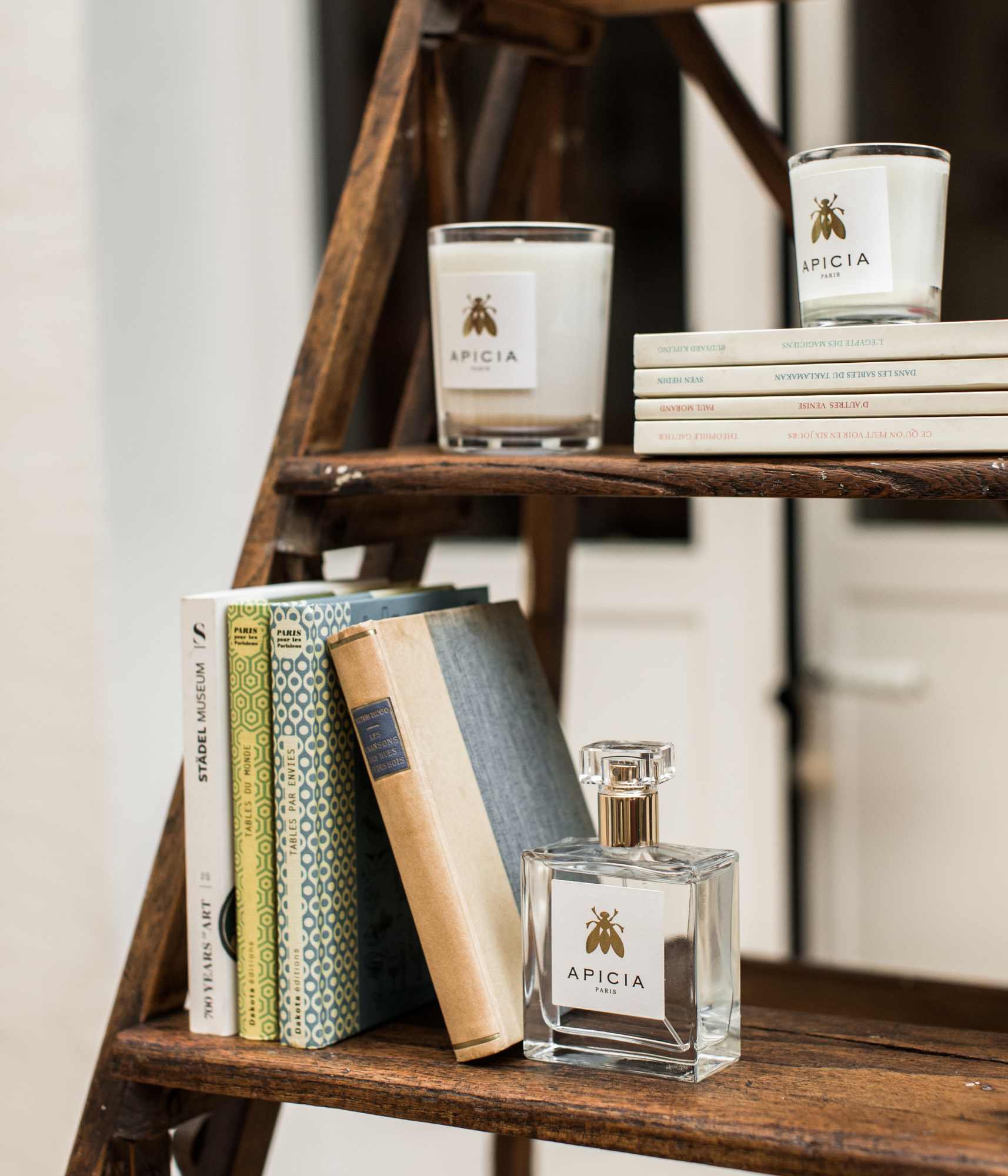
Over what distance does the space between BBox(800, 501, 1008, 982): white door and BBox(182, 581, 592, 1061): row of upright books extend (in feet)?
3.17

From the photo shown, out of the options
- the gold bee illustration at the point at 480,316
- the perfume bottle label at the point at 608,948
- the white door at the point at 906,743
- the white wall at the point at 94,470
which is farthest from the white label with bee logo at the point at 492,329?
the white door at the point at 906,743

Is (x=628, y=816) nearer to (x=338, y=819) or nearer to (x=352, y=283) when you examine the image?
(x=338, y=819)

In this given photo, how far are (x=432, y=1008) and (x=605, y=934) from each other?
0.18 m

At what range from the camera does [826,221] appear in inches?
25.8

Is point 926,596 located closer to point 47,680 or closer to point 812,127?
point 812,127

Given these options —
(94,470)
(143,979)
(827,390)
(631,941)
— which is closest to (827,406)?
(827,390)

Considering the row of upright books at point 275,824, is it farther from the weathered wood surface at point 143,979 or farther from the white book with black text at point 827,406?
the white book with black text at point 827,406

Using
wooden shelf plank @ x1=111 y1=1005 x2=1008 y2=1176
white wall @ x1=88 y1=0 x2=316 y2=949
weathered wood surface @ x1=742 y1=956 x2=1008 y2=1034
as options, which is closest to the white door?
weathered wood surface @ x1=742 y1=956 x2=1008 y2=1034

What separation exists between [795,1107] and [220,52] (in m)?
1.05

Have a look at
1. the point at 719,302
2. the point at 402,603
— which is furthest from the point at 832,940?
the point at 402,603

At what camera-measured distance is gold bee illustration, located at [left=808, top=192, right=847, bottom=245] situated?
0.65 metres

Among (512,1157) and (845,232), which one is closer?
(845,232)

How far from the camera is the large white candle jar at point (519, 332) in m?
0.74

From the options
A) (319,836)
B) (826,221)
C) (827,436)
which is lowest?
(319,836)
